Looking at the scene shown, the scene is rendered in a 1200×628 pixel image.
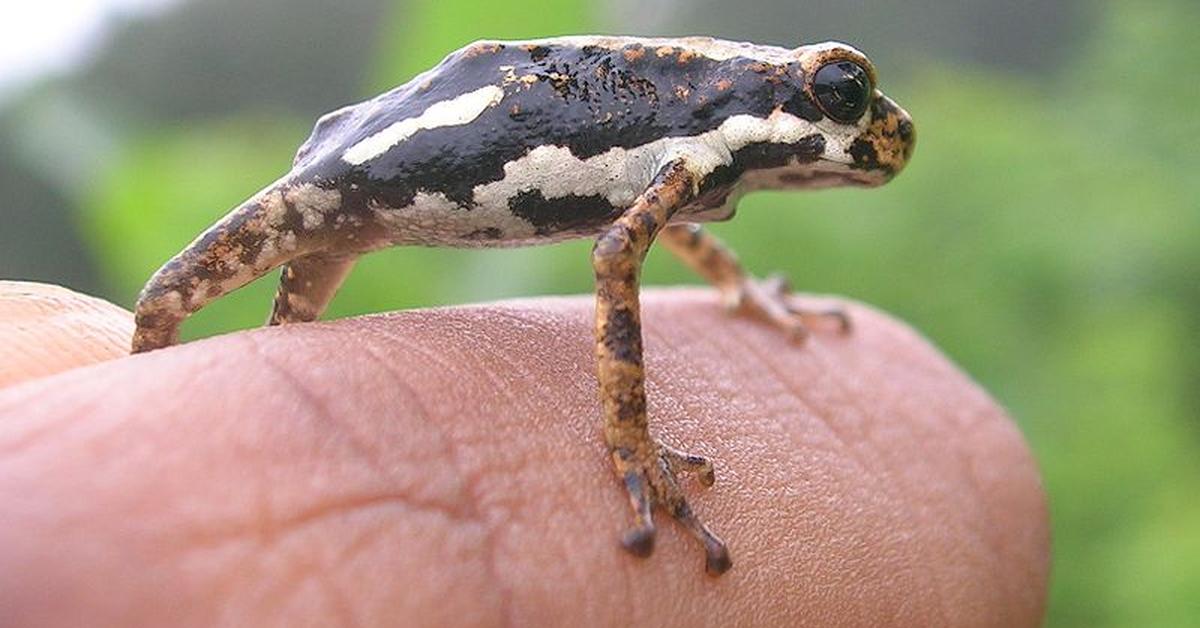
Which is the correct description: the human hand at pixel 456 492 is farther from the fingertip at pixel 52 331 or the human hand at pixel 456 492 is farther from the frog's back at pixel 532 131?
the frog's back at pixel 532 131

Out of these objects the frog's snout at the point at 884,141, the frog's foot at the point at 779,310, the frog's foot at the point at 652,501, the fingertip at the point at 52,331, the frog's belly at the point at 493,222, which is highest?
the frog's snout at the point at 884,141

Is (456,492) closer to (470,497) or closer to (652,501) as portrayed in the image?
(470,497)

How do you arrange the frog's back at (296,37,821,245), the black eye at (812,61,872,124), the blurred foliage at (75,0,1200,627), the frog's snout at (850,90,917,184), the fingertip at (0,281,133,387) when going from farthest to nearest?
the blurred foliage at (75,0,1200,627) < the frog's snout at (850,90,917,184) < the black eye at (812,61,872,124) < the frog's back at (296,37,821,245) < the fingertip at (0,281,133,387)

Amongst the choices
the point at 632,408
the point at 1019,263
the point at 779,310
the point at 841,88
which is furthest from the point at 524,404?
the point at 1019,263

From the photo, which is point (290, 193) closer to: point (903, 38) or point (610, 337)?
point (610, 337)

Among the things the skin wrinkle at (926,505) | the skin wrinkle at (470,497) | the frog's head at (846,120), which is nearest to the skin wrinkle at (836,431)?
the skin wrinkle at (926,505)

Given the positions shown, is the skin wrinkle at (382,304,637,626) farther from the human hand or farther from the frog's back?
the frog's back

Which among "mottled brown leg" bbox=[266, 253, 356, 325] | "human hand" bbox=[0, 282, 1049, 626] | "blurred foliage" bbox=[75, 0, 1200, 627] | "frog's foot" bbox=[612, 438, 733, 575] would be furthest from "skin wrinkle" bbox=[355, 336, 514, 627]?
"blurred foliage" bbox=[75, 0, 1200, 627]

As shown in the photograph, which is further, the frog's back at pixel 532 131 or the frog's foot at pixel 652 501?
the frog's back at pixel 532 131
